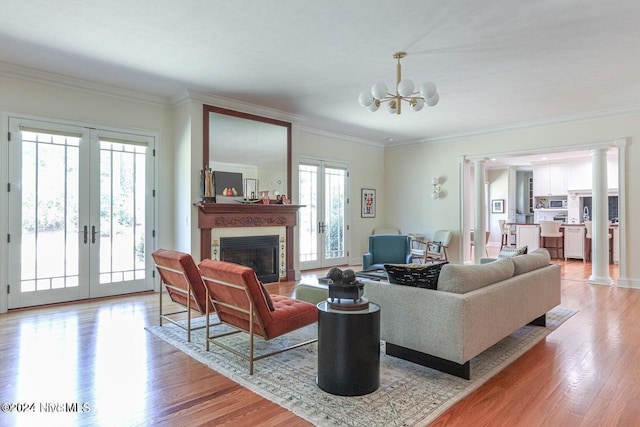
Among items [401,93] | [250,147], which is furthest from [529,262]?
[250,147]

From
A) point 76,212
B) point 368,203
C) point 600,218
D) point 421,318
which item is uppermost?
point 368,203

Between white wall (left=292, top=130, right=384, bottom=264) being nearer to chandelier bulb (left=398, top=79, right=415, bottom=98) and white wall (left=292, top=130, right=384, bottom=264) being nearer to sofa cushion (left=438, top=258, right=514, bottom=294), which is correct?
chandelier bulb (left=398, top=79, right=415, bottom=98)

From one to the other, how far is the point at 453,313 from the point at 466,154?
250 inches

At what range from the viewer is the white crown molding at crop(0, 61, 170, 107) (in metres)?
4.72

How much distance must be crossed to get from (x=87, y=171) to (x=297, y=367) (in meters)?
4.05

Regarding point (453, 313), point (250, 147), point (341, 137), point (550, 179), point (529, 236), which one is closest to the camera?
point (453, 313)

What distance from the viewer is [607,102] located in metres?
6.11

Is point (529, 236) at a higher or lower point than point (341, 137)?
lower

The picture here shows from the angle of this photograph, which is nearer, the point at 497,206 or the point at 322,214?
the point at 322,214

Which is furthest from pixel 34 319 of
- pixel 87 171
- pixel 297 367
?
pixel 297 367

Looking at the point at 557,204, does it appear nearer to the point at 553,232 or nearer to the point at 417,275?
the point at 553,232

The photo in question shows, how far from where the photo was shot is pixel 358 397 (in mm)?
2596

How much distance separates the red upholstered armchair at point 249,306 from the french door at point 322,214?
459 cm

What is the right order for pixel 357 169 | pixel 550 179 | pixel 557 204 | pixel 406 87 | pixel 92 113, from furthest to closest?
pixel 557 204, pixel 550 179, pixel 357 169, pixel 92 113, pixel 406 87
